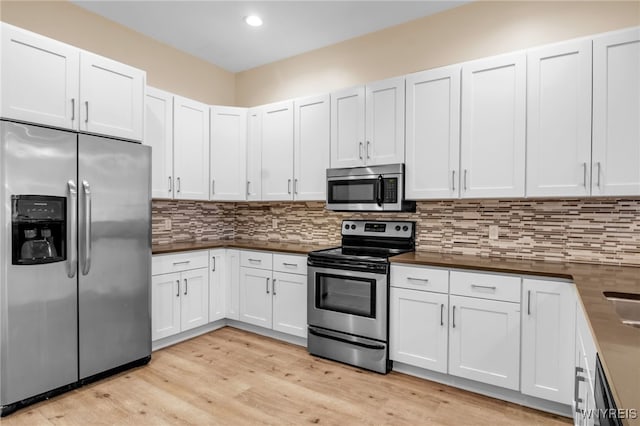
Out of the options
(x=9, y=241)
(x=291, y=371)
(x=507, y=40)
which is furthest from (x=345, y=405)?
(x=507, y=40)

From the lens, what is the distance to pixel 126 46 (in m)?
3.54

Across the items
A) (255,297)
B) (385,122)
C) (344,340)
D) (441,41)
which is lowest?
(344,340)

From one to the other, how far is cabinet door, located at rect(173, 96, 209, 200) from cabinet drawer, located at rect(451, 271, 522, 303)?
8.36ft

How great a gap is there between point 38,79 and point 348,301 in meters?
2.62

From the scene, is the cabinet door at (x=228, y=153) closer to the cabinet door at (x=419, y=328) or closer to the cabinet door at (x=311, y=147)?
the cabinet door at (x=311, y=147)

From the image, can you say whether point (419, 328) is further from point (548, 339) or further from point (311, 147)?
point (311, 147)

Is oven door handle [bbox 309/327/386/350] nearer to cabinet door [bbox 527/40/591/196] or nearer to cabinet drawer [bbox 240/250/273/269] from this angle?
cabinet drawer [bbox 240/250/273/269]

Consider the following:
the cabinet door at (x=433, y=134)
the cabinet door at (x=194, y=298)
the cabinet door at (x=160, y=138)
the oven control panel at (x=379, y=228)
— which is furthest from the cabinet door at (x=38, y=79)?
the cabinet door at (x=433, y=134)

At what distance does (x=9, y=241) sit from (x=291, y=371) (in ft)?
6.70

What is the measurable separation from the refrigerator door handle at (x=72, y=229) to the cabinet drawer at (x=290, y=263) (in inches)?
63.0

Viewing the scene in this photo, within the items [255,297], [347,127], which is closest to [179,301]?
[255,297]

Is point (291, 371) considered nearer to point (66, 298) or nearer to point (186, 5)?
point (66, 298)

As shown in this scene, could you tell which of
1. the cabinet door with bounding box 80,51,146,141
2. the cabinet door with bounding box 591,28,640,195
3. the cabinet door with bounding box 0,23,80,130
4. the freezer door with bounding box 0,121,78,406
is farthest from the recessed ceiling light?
the cabinet door with bounding box 591,28,640,195

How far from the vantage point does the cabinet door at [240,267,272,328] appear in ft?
11.7
